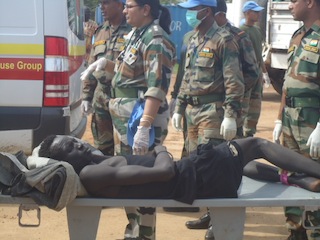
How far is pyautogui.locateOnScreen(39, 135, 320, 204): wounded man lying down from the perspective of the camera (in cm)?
376

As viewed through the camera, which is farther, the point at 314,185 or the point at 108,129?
the point at 108,129

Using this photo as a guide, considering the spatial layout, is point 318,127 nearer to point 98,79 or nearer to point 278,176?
point 278,176

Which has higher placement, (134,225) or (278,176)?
(278,176)

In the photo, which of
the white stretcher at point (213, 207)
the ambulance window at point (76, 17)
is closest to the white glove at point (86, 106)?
the ambulance window at point (76, 17)

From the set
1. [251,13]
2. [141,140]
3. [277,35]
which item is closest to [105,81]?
[141,140]

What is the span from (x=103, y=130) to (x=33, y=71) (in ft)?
2.41

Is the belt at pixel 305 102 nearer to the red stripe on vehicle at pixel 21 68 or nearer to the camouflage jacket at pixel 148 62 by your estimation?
the camouflage jacket at pixel 148 62

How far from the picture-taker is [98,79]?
579cm

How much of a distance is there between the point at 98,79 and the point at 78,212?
222 centimetres

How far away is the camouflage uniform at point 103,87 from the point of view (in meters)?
5.81

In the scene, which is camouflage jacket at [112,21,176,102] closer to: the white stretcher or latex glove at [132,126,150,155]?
latex glove at [132,126,150,155]

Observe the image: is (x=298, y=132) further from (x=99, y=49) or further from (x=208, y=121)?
(x=99, y=49)

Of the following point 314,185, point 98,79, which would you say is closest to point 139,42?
point 98,79

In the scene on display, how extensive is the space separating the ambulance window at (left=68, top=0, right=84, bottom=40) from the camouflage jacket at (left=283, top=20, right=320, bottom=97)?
7.11 ft
